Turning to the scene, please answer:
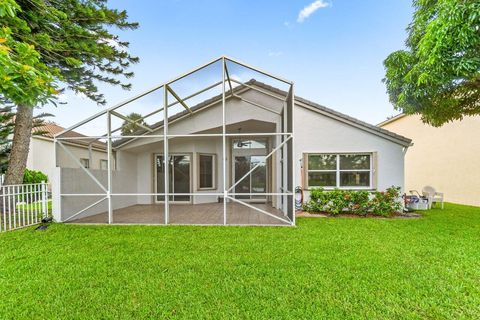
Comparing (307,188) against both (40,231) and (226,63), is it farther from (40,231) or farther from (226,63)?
(40,231)

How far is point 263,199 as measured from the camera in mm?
12102

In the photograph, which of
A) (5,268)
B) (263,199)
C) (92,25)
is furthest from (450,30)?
(92,25)

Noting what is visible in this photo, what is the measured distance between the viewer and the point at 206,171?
12.0 m

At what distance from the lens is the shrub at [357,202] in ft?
28.1

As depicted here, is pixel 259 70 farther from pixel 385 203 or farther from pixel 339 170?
pixel 385 203

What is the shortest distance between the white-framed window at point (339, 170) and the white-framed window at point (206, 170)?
15.6ft

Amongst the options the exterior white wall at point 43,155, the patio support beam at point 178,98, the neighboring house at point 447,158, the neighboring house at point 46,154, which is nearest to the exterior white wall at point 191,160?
the patio support beam at point 178,98

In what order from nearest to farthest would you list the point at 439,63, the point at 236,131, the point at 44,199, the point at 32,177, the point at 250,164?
the point at 439,63 → the point at 44,199 → the point at 236,131 → the point at 250,164 → the point at 32,177

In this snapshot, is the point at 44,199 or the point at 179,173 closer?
the point at 44,199

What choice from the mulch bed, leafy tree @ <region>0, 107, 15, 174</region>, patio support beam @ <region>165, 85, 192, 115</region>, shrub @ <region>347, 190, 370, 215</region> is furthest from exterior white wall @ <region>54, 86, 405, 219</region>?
leafy tree @ <region>0, 107, 15, 174</region>

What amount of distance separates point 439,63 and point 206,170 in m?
9.40

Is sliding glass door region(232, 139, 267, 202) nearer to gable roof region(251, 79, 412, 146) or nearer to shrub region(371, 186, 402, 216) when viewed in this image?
gable roof region(251, 79, 412, 146)

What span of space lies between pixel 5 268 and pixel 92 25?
973 centimetres

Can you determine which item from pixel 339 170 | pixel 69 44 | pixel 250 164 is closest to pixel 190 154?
pixel 250 164
